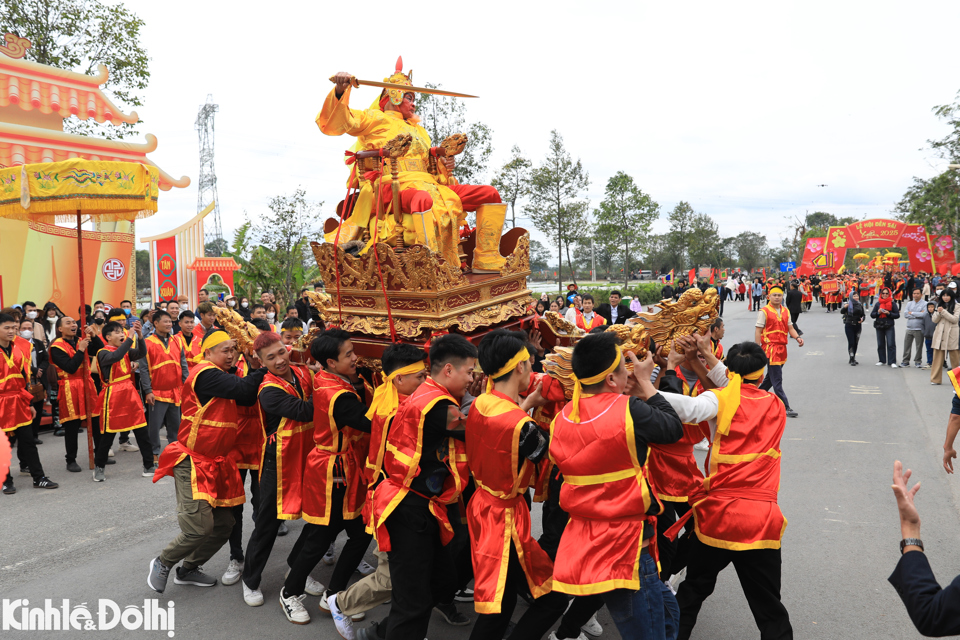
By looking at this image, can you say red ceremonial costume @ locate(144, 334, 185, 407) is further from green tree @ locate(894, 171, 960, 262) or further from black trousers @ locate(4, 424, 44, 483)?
green tree @ locate(894, 171, 960, 262)

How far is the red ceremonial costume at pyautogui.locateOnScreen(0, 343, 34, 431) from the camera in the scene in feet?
19.9

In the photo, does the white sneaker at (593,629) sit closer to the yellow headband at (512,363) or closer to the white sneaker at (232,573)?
the yellow headband at (512,363)

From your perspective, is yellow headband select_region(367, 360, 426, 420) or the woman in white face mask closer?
yellow headband select_region(367, 360, 426, 420)

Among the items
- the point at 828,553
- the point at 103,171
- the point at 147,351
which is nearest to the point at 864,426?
the point at 828,553

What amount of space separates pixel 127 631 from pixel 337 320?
7.46 ft

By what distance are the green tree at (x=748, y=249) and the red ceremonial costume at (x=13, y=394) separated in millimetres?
70459

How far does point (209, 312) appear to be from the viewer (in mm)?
7328

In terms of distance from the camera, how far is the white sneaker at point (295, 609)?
146 inches

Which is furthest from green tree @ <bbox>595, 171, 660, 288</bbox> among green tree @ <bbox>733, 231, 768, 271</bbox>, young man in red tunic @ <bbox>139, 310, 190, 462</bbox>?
green tree @ <bbox>733, 231, 768, 271</bbox>

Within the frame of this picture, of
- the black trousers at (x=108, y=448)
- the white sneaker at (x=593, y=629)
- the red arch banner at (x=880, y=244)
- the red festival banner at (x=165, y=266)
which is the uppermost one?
the red arch banner at (x=880, y=244)

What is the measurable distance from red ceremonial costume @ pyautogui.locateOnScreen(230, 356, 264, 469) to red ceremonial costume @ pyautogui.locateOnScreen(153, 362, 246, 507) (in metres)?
0.06

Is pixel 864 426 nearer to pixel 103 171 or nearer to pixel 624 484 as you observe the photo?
pixel 624 484

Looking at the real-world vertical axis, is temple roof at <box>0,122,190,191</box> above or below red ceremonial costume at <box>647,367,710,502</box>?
above

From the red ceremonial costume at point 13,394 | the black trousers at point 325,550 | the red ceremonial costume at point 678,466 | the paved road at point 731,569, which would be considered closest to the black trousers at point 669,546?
the red ceremonial costume at point 678,466
